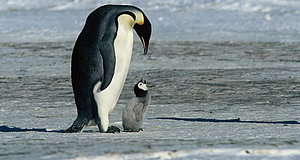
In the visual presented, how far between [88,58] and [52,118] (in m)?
1.15

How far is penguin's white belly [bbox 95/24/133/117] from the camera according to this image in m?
5.29

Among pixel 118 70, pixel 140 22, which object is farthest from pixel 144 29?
pixel 118 70

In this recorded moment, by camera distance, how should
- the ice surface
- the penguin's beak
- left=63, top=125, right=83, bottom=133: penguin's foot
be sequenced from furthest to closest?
the penguin's beak → left=63, top=125, right=83, bottom=133: penguin's foot → the ice surface

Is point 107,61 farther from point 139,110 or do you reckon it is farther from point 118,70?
point 139,110

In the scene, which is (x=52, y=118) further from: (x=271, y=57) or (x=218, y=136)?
(x=271, y=57)

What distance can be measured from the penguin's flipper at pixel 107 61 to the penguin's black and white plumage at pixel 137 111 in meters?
0.21

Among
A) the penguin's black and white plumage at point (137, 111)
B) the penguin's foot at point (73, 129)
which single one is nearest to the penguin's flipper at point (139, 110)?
the penguin's black and white plumage at point (137, 111)

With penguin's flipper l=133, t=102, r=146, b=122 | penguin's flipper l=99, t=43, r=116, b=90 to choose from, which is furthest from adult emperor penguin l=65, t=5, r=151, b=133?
penguin's flipper l=133, t=102, r=146, b=122

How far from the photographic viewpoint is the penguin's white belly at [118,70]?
5.29 meters

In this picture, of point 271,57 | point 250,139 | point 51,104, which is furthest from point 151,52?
point 250,139

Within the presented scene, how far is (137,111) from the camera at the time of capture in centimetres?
523

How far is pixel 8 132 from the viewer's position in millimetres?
5055

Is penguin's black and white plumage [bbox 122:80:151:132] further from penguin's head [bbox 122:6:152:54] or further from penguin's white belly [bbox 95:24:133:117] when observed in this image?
penguin's head [bbox 122:6:152:54]

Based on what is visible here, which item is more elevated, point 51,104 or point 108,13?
point 108,13
